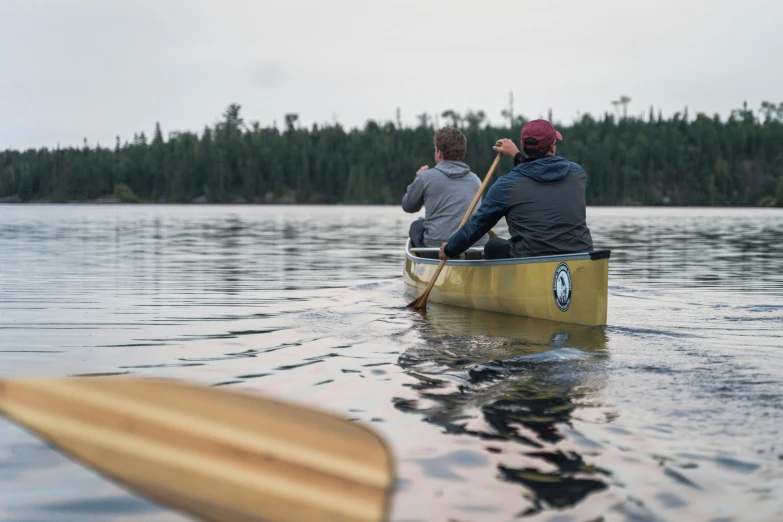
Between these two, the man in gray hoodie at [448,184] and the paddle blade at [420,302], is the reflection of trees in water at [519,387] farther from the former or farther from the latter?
the man in gray hoodie at [448,184]

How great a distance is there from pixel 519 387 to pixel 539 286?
2.86m

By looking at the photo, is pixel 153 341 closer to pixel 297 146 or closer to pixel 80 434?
pixel 80 434

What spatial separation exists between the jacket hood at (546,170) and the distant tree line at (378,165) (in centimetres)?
10930

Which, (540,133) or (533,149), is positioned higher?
(540,133)

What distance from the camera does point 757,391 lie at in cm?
504

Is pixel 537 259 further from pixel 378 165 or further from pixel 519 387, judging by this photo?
pixel 378 165

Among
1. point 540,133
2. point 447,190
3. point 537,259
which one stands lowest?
point 537,259

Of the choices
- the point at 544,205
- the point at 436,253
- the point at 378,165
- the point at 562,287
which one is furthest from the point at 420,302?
the point at 378,165

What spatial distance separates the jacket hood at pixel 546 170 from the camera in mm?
7664

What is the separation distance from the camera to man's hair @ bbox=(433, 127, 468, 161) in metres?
9.84

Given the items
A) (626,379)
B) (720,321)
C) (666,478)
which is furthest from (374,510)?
(720,321)

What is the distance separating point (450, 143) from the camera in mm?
9852

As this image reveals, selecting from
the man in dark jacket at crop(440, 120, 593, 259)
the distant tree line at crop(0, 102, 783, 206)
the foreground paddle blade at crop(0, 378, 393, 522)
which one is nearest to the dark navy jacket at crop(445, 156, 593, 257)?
the man in dark jacket at crop(440, 120, 593, 259)

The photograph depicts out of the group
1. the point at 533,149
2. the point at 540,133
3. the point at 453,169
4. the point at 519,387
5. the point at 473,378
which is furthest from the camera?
the point at 453,169
